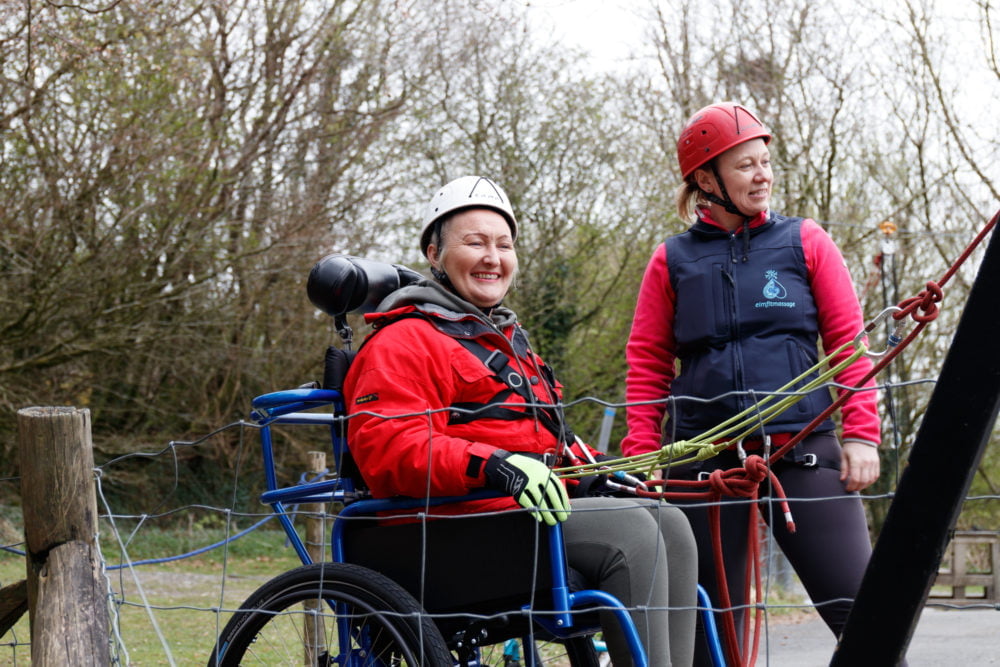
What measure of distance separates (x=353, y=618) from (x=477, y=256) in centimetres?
86

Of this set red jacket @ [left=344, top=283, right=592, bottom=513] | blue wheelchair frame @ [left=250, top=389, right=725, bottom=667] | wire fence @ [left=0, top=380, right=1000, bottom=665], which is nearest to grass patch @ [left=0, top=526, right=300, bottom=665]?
wire fence @ [left=0, top=380, right=1000, bottom=665]

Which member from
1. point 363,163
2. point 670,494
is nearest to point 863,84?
point 363,163

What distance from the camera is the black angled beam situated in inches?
62.3

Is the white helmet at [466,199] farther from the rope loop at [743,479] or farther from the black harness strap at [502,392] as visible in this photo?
the rope loop at [743,479]

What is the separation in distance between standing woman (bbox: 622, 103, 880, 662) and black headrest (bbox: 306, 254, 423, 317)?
26.0 inches

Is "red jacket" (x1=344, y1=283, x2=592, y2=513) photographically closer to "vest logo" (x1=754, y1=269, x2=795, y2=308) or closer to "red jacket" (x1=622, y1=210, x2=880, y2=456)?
"red jacket" (x1=622, y1=210, x2=880, y2=456)

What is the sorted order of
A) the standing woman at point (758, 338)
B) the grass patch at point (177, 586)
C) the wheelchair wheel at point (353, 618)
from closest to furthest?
the wheelchair wheel at point (353, 618) → the standing woman at point (758, 338) → the grass patch at point (177, 586)

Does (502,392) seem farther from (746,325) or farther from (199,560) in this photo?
(199,560)

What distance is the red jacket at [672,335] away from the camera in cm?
275

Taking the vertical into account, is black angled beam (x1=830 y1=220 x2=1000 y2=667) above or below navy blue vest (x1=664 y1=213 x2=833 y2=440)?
below

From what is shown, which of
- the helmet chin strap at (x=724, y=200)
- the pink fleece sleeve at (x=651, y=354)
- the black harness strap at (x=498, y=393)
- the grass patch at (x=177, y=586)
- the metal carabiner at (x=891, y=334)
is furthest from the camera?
the grass patch at (x=177, y=586)

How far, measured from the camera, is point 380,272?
287 cm

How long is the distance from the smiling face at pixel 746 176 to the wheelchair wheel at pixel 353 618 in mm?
1215

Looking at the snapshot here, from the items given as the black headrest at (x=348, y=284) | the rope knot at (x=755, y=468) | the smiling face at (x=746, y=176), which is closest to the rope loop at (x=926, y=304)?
the rope knot at (x=755, y=468)
